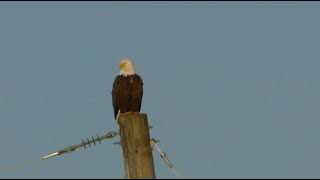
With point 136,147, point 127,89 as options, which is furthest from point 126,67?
point 136,147

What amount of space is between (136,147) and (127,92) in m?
5.91

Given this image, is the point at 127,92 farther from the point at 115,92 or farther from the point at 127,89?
the point at 115,92

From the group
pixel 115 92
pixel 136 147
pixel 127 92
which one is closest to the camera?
pixel 136 147

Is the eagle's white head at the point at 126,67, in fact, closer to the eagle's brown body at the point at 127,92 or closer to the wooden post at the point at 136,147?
the eagle's brown body at the point at 127,92

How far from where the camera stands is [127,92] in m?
10.8

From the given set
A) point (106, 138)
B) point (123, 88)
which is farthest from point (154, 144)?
point (123, 88)

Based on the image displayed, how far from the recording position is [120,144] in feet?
17.1

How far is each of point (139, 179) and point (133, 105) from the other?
6081 mm

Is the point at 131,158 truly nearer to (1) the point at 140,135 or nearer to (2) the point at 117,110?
(1) the point at 140,135

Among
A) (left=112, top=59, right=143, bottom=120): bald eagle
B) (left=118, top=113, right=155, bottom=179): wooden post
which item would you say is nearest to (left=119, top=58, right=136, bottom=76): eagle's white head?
(left=112, top=59, right=143, bottom=120): bald eagle

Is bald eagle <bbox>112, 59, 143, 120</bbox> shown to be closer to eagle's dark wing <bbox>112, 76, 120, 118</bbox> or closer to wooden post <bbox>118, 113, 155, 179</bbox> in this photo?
eagle's dark wing <bbox>112, 76, 120, 118</bbox>

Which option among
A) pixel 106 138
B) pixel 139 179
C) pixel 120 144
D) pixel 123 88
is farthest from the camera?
pixel 123 88

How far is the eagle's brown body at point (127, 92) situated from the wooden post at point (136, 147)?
5.80 meters

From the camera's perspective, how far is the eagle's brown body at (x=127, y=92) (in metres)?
10.8
